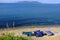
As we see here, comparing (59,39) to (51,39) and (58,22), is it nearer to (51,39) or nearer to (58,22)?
(51,39)

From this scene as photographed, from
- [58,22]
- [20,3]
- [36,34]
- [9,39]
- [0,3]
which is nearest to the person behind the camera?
[9,39]

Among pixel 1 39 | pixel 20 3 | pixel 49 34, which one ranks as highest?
pixel 1 39

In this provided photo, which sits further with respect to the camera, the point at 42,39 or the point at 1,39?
the point at 42,39

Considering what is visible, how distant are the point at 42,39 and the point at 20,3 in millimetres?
44687

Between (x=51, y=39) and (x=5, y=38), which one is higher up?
(x=5, y=38)

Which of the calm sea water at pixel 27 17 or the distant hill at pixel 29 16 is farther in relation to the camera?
the distant hill at pixel 29 16

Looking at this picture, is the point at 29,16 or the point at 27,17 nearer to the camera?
the point at 27,17

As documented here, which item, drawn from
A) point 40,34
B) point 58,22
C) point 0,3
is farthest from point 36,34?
point 0,3

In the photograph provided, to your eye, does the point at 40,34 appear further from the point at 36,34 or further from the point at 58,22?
the point at 58,22

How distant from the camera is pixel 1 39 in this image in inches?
419

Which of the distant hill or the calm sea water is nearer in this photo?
the calm sea water

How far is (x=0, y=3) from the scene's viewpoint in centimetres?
5122

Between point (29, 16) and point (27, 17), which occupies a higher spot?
point (27, 17)

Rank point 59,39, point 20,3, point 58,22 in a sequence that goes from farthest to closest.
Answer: point 20,3 < point 58,22 < point 59,39
